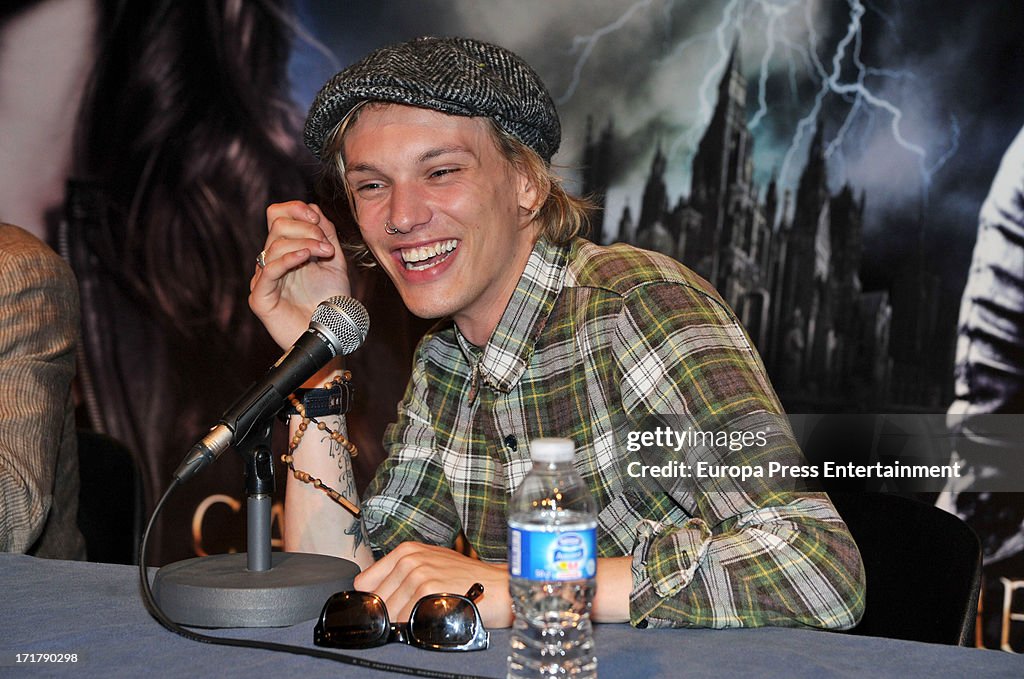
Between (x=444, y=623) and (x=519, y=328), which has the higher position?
(x=519, y=328)

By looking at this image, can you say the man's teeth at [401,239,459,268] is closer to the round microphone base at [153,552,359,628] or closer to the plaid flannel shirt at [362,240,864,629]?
the plaid flannel shirt at [362,240,864,629]

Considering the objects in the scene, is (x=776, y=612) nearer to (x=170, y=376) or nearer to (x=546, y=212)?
(x=546, y=212)

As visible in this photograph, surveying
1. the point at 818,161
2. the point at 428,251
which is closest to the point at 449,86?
the point at 428,251

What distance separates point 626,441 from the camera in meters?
1.52

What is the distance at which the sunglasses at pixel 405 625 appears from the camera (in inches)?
42.8

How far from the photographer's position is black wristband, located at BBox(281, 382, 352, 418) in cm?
173

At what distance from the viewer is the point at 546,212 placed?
5.86 feet

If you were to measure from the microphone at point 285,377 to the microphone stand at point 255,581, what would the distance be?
0.04 m

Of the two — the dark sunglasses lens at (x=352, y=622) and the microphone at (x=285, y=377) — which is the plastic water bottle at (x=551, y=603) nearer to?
the dark sunglasses lens at (x=352, y=622)

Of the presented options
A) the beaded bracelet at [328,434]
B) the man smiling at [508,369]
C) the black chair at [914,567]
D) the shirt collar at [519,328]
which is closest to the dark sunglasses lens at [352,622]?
the man smiling at [508,369]

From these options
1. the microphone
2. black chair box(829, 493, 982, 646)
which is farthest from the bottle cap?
black chair box(829, 493, 982, 646)

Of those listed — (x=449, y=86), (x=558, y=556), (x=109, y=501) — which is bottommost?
(x=109, y=501)

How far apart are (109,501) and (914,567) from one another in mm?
1625

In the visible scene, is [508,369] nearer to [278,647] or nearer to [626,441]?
[626,441]
